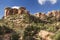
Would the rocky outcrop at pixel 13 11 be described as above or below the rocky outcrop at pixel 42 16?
above

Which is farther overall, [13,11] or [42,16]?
[42,16]

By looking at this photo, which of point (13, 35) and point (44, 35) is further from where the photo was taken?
point (13, 35)

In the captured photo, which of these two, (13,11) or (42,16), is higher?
(13,11)

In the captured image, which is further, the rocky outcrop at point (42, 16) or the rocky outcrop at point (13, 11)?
the rocky outcrop at point (42, 16)

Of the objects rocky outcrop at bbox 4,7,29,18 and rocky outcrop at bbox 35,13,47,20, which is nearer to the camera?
rocky outcrop at bbox 4,7,29,18

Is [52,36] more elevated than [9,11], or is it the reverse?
[9,11]

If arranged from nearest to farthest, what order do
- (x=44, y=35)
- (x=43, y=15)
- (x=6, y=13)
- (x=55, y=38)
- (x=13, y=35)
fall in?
(x=55, y=38)
(x=44, y=35)
(x=13, y=35)
(x=6, y=13)
(x=43, y=15)

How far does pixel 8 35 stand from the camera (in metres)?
53.9

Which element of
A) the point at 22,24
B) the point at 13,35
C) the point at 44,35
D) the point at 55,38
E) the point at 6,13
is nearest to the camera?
the point at 55,38

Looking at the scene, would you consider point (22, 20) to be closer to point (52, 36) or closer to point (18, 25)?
point (18, 25)


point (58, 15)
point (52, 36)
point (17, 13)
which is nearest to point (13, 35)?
point (52, 36)

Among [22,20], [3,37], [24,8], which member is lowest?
[3,37]

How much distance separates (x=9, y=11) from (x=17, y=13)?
3824mm

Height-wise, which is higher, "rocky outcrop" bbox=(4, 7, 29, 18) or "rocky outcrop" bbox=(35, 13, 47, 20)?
"rocky outcrop" bbox=(4, 7, 29, 18)
